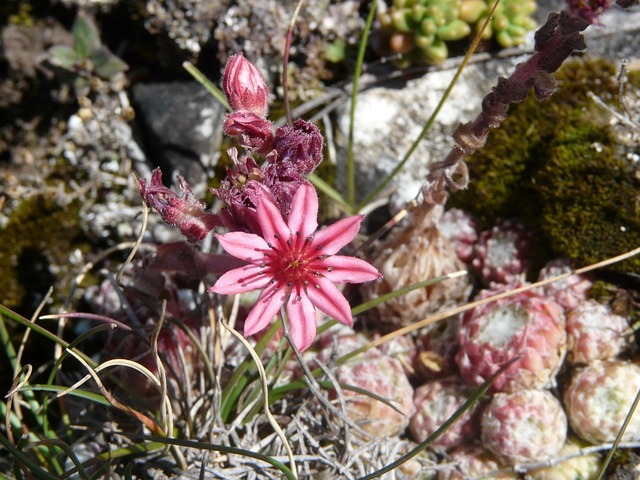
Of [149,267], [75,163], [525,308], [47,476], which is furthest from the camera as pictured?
[75,163]

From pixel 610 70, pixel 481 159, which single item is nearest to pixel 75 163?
pixel 481 159

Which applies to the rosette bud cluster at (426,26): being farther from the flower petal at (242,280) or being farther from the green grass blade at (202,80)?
the flower petal at (242,280)

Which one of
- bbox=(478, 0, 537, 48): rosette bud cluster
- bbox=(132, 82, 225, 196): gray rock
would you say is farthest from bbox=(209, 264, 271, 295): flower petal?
bbox=(478, 0, 537, 48): rosette bud cluster

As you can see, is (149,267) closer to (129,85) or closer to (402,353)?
(402,353)

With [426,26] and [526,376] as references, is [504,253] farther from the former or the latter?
[426,26]

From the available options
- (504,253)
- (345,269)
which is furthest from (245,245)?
(504,253)

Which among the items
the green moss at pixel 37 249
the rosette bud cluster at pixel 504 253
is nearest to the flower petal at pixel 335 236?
the rosette bud cluster at pixel 504 253
